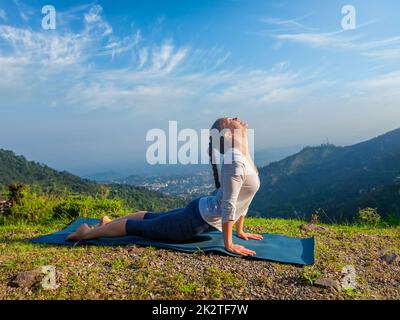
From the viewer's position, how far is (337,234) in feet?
22.5

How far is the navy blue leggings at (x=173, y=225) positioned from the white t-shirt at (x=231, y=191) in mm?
143

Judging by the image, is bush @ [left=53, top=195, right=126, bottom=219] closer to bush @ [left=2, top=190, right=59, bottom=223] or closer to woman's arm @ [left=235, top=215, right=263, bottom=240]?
bush @ [left=2, top=190, right=59, bottom=223]

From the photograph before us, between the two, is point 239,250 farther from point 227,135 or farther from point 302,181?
point 302,181

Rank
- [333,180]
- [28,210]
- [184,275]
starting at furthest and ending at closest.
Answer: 1. [333,180]
2. [28,210]
3. [184,275]

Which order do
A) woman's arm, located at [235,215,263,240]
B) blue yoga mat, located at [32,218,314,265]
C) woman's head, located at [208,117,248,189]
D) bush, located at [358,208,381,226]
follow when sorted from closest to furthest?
woman's head, located at [208,117,248,189], blue yoga mat, located at [32,218,314,265], woman's arm, located at [235,215,263,240], bush, located at [358,208,381,226]

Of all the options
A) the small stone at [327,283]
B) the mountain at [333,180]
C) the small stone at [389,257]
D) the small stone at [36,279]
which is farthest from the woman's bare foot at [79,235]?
the mountain at [333,180]

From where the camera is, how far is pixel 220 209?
16.6 feet

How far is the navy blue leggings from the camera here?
17.4 ft

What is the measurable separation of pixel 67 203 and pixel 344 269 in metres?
6.18

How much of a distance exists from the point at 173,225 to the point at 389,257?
2923 millimetres

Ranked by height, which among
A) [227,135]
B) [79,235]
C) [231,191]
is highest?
[227,135]

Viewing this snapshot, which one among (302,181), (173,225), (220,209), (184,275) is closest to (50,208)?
(173,225)

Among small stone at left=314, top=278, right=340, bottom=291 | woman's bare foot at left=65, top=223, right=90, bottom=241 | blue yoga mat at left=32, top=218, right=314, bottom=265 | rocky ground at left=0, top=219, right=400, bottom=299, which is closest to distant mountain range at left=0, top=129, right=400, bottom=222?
woman's bare foot at left=65, top=223, right=90, bottom=241

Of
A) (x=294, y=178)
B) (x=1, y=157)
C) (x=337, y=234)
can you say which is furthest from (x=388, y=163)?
(x=337, y=234)
